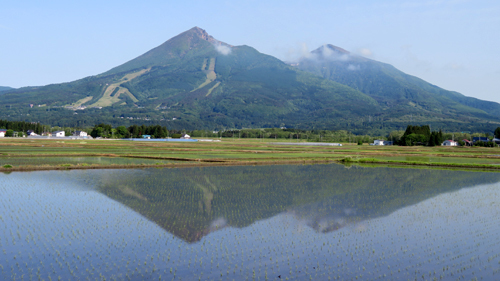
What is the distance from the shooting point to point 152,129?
128 metres

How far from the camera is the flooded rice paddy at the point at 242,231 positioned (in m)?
10.5

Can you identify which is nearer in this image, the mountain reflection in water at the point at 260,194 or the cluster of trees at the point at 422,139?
the mountain reflection in water at the point at 260,194

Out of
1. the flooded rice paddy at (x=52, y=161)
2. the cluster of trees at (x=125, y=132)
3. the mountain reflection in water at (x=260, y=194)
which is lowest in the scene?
the cluster of trees at (x=125, y=132)

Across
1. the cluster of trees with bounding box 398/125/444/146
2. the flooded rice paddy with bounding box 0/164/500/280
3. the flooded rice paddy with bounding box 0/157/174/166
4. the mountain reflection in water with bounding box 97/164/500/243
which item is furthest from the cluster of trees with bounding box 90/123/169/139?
the flooded rice paddy with bounding box 0/164/500/280

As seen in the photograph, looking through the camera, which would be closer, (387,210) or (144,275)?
(144,275)

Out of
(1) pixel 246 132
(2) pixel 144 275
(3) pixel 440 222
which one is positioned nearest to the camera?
(2) pixel 144 275

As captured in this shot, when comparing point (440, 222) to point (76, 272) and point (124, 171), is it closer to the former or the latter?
point (76, 272)

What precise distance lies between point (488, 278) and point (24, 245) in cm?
1331

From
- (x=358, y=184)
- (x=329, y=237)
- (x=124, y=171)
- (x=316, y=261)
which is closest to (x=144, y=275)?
(x=316, y=261)

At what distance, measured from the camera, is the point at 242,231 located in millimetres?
14125

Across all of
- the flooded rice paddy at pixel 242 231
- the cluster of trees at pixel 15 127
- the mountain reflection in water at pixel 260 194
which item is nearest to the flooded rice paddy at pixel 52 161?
the mountain reflection in water at pixel 260 194

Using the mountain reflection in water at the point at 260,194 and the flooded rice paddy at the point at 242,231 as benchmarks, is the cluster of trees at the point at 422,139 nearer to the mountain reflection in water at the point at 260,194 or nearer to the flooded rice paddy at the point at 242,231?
the mountain reflection in water at the point at 260,194

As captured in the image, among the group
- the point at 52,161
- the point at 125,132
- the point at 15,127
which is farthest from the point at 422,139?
the point at 15,127

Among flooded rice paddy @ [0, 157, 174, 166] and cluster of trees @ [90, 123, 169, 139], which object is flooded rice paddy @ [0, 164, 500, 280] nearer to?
flooded rice paddy @ [0, 157, 174, 166]
